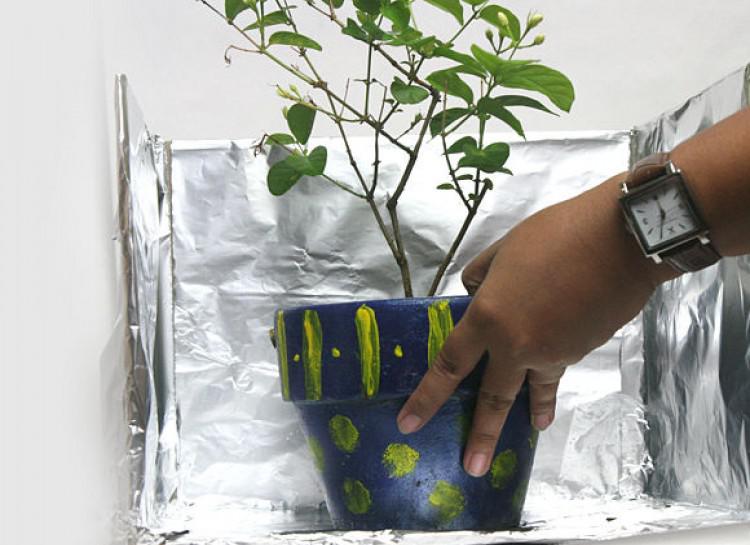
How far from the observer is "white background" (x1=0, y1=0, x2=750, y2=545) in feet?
1.39

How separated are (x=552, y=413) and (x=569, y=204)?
198mm

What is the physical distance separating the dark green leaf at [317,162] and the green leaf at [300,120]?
0.02 metres

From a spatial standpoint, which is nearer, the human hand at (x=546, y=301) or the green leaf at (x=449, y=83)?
the human hand at (x=546, y=301)

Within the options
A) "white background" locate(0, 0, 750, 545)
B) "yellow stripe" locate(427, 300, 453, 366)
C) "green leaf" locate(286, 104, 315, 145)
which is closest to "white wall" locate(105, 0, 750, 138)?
"white background" locate(0, 0, 750, 545)

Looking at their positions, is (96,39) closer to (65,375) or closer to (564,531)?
(65,375)

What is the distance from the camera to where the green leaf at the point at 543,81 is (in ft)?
2.25

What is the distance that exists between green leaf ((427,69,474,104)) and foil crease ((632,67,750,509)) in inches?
10.1

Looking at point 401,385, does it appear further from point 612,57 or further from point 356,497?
point 612,57

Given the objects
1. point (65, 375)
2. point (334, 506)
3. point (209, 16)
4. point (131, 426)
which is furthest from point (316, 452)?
point (209, 16)

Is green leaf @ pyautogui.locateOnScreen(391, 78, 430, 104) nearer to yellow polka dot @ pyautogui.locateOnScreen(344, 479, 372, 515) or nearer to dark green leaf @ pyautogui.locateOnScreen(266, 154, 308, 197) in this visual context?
dark green leaf @ pyautogui.locateOnScreen(266, 154, 308, 197)

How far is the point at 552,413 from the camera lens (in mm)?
747

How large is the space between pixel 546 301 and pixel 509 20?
Answer: 0.27m

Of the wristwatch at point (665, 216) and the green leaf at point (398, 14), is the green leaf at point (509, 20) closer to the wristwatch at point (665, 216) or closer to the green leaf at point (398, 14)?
the green leaf at point (398, 14)

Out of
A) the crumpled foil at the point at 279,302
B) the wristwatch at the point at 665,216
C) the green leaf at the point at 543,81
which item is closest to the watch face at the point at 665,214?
the wristwatch at the point at 665,216
